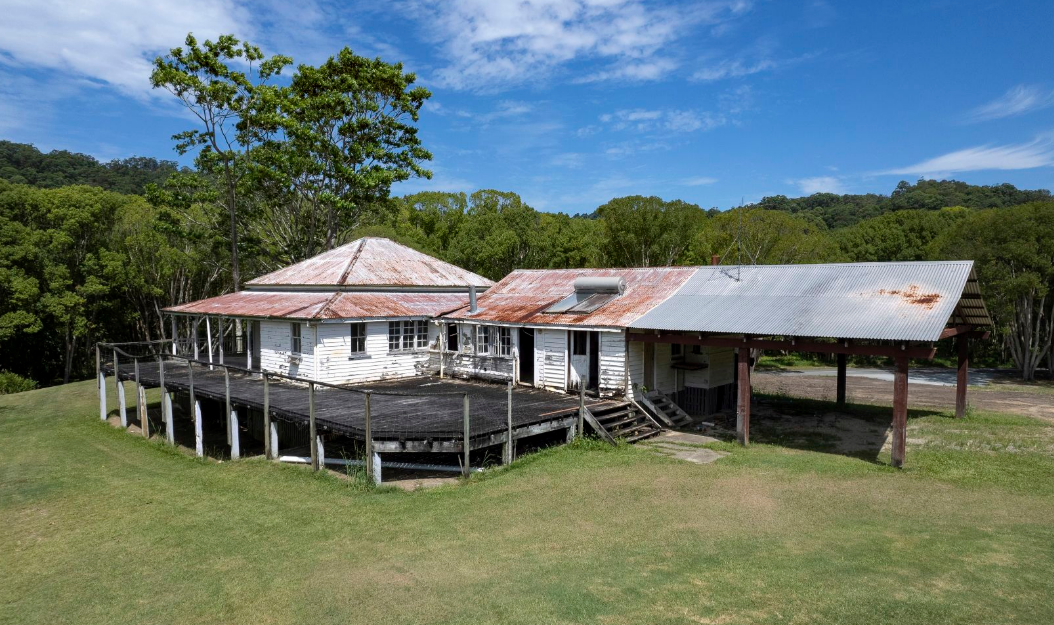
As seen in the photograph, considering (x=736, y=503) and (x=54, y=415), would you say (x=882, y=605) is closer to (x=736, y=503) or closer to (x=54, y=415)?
(x=736, y=503)

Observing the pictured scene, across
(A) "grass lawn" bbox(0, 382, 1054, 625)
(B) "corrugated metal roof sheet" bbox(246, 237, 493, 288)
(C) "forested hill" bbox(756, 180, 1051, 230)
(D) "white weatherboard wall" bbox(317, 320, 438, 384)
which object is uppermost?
(C) "forested hill" bbox(756, 180, 1051, 230)

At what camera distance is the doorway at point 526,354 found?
20.4 m

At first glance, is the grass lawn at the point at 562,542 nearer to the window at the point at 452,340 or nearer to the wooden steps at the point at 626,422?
the wooden steps at the point at 626,422

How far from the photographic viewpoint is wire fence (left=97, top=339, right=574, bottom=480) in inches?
513

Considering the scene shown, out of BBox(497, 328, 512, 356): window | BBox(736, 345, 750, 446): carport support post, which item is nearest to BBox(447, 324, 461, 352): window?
BBox(497, 328, 512, 356): window

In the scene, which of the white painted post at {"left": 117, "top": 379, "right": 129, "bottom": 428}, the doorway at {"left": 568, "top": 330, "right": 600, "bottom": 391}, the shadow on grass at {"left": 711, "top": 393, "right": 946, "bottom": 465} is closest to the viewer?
the shadow on grass at {"left": 711, "top": 393, "right": 946, "bottom": 465}

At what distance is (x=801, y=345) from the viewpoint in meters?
14.4

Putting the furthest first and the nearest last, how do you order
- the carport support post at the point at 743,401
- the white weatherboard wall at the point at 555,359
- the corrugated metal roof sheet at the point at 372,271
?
the corrugated metal roof sheet at the point at 372,271
the white weatherboard wall at the point at 555,359
the carport support post at the point at 743,401

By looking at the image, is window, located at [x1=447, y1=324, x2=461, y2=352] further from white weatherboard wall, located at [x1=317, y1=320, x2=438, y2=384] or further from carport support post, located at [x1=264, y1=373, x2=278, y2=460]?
carport support post, located at [x1=264, y1=373, x2=278, y2=460]

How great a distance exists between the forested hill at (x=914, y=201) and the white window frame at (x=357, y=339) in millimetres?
53298

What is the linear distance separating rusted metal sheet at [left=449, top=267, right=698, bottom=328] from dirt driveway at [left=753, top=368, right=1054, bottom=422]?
9234mm

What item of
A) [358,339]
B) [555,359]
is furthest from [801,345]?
[358,339]

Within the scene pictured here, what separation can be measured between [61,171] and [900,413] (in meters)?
88.9

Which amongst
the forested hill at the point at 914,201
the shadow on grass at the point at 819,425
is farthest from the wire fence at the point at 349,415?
the forested hill at the point at 914,201
